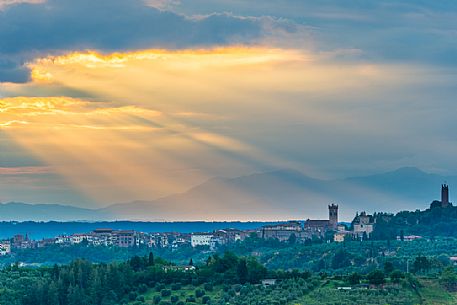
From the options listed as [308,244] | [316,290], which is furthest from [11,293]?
[308,244]

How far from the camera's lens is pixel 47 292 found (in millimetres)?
89438

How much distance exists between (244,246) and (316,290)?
92135 mm

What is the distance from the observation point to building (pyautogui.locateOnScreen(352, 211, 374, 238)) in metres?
177

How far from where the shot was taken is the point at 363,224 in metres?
184

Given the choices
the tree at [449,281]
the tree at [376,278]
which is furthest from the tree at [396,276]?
the tree at [449,281]

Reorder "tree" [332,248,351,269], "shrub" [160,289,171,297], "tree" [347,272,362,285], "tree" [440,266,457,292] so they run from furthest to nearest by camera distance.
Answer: "tree" [332,248,351,269]
"shrub" [160,289,171,297]
"tree" [440,266,457,292]
"tree" [347,272,362,285]

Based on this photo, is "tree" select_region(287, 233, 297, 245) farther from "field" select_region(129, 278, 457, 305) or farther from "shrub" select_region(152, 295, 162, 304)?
"shrub" select_region(152, 295, 162, 304)

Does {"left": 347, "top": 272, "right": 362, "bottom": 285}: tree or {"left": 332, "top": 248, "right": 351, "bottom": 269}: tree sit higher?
{"left": 332, "top": 248, "right": 351, "bottom": 269}: tree

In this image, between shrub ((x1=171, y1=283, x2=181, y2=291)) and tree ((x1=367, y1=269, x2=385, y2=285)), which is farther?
shrub ((x1=171, y1=283, x2=181, y2=291))

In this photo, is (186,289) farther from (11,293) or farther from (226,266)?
(11,293)

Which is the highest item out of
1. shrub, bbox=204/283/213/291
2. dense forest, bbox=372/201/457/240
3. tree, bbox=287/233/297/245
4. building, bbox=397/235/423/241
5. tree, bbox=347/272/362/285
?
dense forest, bbox=372/201/457/240

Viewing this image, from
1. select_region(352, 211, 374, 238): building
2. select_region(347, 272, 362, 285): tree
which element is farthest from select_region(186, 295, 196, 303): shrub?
select_region(352, 211, 374, 238): building

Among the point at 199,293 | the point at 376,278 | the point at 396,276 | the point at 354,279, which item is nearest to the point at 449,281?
the point at 396,276

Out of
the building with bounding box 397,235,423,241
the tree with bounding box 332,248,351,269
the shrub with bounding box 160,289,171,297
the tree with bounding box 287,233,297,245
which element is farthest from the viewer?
the tree with bounding box 287,233,297,245
